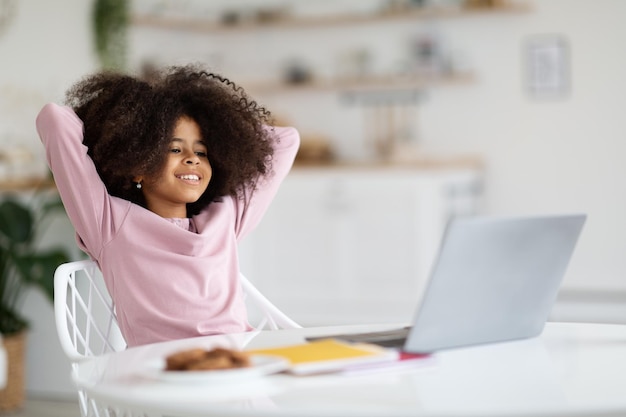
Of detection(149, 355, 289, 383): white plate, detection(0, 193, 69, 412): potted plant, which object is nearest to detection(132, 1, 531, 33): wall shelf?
detection(0, 193, 69, 412): potted plant

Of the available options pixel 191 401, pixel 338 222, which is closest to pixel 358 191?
pixel 338 222

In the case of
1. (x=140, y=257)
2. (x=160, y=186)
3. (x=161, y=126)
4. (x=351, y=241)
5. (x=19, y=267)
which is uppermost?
(x=161, y=126)

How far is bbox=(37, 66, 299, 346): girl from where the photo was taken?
200cm

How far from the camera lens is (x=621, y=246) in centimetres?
627

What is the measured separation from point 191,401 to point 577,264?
5405mm

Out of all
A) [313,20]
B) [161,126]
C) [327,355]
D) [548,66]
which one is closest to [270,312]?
[161,126]

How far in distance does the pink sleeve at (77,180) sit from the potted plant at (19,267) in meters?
2.13

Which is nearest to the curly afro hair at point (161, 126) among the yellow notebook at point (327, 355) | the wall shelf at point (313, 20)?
the yellow notebook at point (327, 355)

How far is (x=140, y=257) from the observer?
6.57 ft

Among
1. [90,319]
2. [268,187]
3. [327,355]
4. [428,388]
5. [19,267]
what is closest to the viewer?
[428,388]

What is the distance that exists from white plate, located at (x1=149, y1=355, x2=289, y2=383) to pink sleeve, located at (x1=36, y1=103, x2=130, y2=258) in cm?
68

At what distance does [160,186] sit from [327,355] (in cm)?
79

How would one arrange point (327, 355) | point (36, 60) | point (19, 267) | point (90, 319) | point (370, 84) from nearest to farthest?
point (327, 355), point (90, 319), point (19, 267), point (36, 60), point (370, 84)

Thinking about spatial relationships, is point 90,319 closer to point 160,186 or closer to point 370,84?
point 160,186
